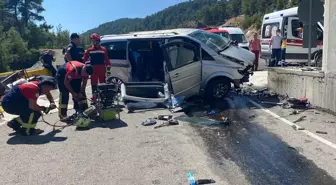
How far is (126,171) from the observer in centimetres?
519

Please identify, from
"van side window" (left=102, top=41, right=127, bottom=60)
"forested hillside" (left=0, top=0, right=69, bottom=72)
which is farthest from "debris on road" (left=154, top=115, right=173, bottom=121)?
"forested hillside" (left=0, top=0, right=69, bottom=72)

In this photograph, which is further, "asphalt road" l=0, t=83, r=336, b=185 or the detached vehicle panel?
the detached vehicle panel

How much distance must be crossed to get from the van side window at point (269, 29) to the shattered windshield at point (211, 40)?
6724 mm

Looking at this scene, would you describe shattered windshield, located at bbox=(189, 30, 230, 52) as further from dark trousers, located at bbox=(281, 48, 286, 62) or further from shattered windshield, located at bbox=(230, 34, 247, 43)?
shattered windshield, located at bbox=(230, 34, 247, 43)

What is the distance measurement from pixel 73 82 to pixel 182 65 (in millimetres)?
2915

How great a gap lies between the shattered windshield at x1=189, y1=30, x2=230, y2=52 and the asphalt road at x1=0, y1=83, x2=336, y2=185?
2.52 m

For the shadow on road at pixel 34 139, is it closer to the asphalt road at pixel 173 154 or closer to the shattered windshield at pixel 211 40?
the asphalt road at pixel 173 154

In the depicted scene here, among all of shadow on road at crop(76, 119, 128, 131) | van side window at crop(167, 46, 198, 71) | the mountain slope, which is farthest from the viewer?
the mountain slope

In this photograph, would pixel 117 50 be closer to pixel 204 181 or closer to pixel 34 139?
pixel 34 139

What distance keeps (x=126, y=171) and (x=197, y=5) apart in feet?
603

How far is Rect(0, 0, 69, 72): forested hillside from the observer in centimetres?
5759

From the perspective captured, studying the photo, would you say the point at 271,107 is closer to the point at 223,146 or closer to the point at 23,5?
the point at 223,146

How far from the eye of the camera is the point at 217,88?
9992 millimetres

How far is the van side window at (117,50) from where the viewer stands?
428 inches
